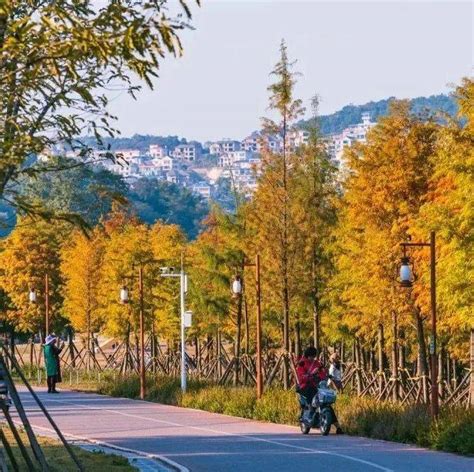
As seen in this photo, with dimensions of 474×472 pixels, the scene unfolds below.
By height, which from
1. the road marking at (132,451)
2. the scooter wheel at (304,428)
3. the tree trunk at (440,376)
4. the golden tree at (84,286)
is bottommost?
the road marking at (132,451)


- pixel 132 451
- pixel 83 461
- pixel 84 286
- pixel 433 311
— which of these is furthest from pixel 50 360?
pixel 83 461

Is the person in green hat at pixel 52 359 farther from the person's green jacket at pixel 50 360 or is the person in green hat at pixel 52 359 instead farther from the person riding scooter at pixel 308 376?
the person riding scooter at pixel 308 376

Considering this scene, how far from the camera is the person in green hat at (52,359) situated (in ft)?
156

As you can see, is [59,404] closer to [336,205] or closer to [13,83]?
[336,205]

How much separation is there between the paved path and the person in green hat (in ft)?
23.0

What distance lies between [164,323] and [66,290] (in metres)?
11.7

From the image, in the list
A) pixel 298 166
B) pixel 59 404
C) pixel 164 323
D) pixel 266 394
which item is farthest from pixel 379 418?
pixel 164 323

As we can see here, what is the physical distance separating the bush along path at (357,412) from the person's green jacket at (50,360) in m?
3.08

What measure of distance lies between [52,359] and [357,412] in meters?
19.6

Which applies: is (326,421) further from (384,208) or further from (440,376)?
(440,376)

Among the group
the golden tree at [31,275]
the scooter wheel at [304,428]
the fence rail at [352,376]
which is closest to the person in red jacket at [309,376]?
the scooter wheel at [304,428]

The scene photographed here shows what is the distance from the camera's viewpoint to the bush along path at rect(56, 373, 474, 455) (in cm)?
2603

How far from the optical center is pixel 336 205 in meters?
50.0

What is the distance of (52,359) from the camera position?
48188mm
